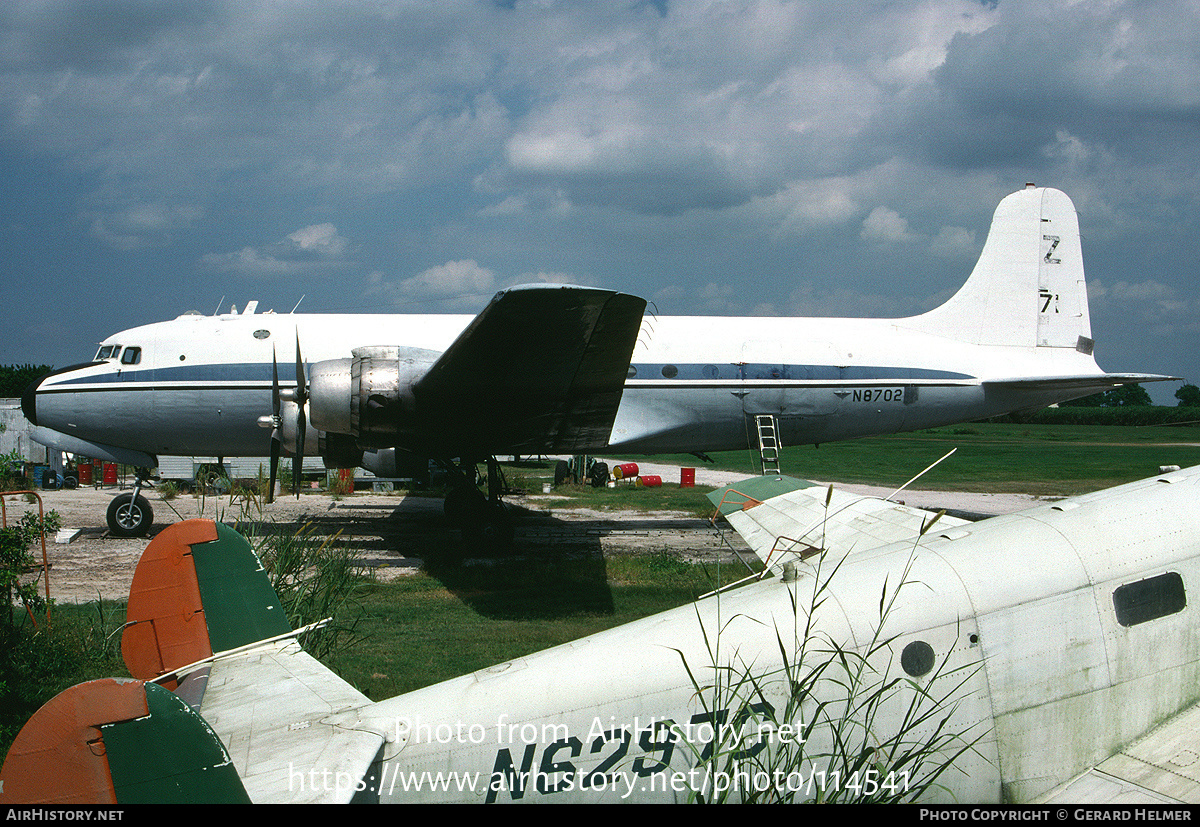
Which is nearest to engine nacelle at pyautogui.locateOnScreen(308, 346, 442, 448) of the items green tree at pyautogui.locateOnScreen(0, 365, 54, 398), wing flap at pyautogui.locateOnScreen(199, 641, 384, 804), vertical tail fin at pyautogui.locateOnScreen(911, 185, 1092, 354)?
wing flap at pyautogui.locateOnScreen(199, 641, 384, 804)

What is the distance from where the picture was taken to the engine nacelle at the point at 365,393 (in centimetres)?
887

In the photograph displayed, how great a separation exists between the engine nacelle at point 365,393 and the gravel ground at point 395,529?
4.48ft

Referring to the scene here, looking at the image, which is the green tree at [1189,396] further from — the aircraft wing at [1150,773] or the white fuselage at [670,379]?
the aircraft wing at [1150,773]

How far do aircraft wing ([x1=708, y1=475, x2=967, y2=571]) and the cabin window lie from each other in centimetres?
86

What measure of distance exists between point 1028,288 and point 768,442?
6.40 meters

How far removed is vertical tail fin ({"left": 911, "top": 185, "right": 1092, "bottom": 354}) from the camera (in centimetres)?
1389

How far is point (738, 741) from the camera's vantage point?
2.58m

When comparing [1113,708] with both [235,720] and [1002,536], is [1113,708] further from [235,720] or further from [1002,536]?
[235,720]

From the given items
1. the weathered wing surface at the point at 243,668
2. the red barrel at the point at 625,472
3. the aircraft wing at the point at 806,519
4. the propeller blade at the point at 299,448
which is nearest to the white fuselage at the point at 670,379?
the propeller blade at the point at 299,448

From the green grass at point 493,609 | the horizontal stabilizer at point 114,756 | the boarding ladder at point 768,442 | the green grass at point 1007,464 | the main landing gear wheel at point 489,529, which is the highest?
the boarding ladder at point 768,442

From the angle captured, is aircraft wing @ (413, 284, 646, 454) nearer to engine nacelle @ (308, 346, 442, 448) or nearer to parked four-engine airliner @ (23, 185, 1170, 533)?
parked four-engine airliner @ (23, 185, 1170, 533)

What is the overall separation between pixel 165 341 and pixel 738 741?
12.5 metres

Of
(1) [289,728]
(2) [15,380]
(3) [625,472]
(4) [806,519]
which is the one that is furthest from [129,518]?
(2) [15,380]

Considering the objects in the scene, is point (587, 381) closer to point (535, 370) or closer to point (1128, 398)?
point (535, 370)
